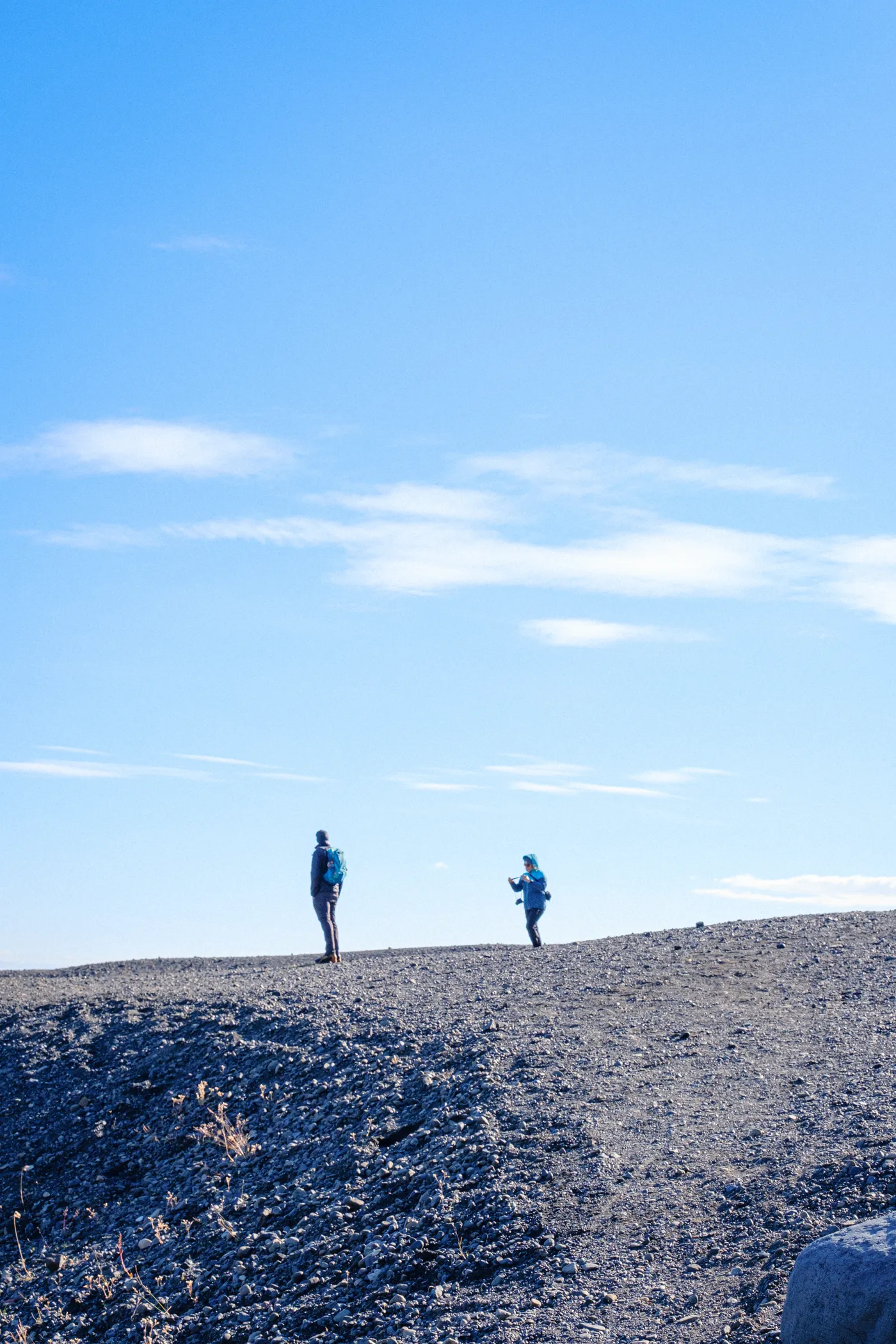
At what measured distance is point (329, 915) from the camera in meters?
20.4

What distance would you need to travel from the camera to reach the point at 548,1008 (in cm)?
1380

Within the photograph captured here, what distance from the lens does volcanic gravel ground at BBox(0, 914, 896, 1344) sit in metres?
8.22

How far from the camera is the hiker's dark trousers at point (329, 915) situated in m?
20.2

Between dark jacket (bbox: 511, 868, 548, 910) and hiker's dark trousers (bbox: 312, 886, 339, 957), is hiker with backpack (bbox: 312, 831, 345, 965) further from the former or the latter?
dark jacket (bbox: 511, 868, 548, 910)

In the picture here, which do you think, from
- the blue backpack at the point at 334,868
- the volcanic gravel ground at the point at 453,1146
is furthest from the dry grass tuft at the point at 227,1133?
the blue backpack at the point at 334,868

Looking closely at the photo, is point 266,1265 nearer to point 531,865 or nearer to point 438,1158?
point 438,1158

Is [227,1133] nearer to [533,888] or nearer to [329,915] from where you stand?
[329,915]

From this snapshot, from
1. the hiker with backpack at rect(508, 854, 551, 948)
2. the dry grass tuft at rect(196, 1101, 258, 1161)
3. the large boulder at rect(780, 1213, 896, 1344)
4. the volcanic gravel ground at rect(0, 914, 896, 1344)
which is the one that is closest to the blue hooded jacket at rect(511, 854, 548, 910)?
the hiker with backpack at rect(508, 854, 551, 948)

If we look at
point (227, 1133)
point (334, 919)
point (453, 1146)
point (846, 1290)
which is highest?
point (334, 919)

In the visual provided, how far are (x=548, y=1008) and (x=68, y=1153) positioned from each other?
5.83 m

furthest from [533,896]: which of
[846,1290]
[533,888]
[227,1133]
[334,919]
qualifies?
[846,1290]

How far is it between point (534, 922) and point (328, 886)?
3893 millimetres

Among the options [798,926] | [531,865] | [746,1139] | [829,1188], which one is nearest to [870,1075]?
[746,1139]

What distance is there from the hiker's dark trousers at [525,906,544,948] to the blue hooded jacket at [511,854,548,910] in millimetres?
26
